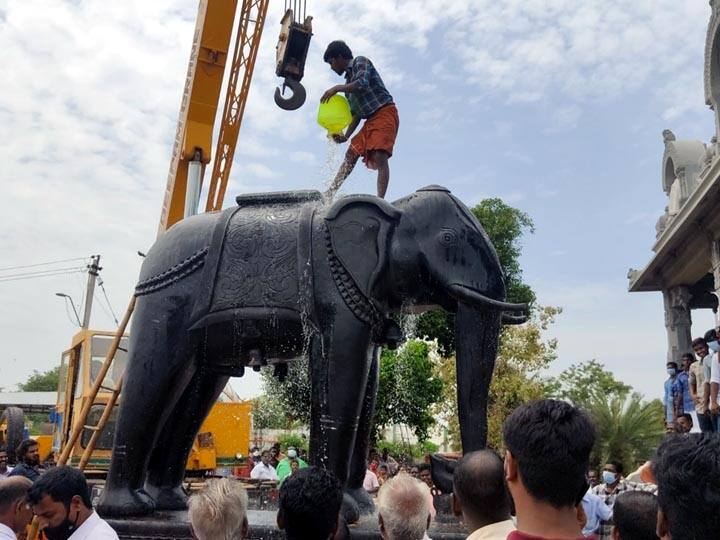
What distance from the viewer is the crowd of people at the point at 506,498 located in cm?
197

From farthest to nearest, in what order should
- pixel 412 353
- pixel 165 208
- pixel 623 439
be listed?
1. pixel 623 439
2. pixel 412 353
3. pixel 165 208

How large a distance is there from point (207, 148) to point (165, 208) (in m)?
1.13

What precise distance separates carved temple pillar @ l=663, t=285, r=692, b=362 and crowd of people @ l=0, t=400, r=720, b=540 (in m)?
17.8

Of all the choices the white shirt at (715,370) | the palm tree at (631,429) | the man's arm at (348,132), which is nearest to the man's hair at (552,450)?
the man's arm at (348,132)

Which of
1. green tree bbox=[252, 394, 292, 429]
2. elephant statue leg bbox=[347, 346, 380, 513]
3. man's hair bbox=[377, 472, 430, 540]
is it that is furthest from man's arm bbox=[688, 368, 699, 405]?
green tree bbox=[252, 394, 292, 429]

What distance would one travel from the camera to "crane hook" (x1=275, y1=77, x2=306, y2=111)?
791 centimetres

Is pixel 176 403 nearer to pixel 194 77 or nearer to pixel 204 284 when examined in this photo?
pixel 204 284

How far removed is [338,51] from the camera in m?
6.38

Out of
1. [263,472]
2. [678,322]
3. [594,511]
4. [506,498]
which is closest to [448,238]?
[506,498]

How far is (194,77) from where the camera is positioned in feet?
39.0

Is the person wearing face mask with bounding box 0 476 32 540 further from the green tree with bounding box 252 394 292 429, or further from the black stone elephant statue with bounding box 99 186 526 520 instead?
the green tree with bounding box 252 394 292 429

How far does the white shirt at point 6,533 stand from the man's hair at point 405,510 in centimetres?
195

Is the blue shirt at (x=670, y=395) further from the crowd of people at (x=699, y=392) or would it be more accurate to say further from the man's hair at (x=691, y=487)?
the man's hair at (x=691, y=487)

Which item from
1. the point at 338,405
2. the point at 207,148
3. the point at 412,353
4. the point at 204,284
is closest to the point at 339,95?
the point at 204,284
